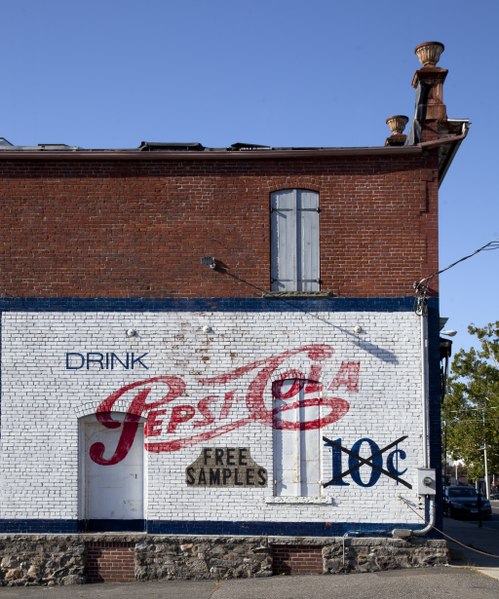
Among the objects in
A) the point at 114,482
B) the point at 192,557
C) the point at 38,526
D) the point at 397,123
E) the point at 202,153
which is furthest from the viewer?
the point at 397,123

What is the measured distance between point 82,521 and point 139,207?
18.2 feet

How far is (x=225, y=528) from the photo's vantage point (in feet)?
49.1

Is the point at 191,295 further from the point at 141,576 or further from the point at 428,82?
the point at 428,82

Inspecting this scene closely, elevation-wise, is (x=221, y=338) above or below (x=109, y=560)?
above

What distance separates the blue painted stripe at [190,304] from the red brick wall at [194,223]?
125mm

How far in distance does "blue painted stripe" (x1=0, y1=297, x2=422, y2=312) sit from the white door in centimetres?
206

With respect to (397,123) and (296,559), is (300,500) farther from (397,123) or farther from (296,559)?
(397,123)

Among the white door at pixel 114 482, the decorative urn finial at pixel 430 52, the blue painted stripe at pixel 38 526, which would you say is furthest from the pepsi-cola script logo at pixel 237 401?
the decorative urn finial at pixel 430 52

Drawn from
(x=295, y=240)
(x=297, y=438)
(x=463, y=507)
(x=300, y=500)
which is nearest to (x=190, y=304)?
(x=295, y=240)

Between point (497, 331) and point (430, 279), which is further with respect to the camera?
point (497, 331)

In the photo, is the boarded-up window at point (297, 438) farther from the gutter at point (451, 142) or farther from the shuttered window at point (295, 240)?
the gutter at point (451, 142)

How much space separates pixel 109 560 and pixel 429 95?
393 inches

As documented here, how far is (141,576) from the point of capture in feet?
48.4

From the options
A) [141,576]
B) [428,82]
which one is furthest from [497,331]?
[141,576]
